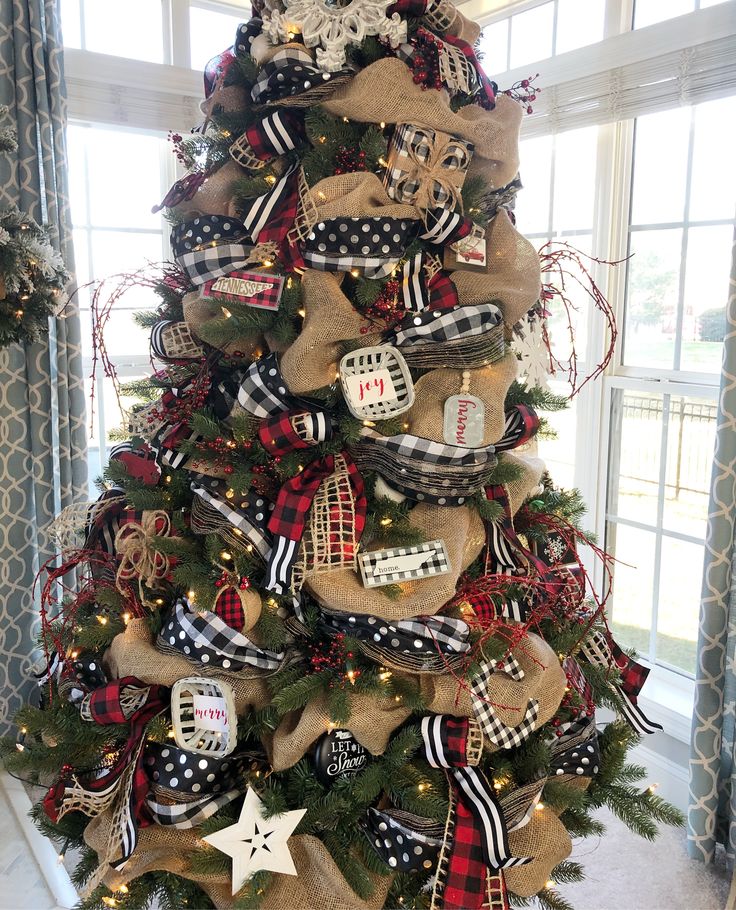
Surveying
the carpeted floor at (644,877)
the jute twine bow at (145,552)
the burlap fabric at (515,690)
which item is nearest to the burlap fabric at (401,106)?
the jute twine bow at (145,552)

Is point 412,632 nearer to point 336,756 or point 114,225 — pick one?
point 336,756

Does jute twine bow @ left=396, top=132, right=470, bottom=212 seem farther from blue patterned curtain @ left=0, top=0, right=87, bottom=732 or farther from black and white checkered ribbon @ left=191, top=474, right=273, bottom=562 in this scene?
blue patterned curtain @ left=0, top=0, right=87, bottom=732

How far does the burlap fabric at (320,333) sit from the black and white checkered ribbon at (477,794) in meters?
0.57

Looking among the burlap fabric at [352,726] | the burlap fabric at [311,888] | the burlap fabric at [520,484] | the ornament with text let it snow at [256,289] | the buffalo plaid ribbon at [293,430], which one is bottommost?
the burlap fabric at [311,888]

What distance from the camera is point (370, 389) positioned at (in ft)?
3.64

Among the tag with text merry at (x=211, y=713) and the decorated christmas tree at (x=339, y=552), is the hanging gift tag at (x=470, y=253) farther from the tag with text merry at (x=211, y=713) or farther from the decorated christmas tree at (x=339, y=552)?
the tag with text merry at (x=211, y=713)

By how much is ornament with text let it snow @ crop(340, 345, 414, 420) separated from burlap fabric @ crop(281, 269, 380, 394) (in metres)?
0.04

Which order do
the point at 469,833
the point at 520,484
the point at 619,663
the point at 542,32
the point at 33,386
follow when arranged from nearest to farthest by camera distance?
the point at 469,833 → the point at 520,484 → the point at 619,663 → the point at 33,386 → the point at 542,32

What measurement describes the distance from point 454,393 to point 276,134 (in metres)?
0.50

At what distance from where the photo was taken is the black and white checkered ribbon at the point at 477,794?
1067 mm

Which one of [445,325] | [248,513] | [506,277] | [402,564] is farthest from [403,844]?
[506,277]

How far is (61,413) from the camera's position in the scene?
2219mm

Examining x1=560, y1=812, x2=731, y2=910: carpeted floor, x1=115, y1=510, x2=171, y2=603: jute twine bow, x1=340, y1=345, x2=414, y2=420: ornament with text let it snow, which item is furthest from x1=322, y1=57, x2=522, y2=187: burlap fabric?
x1=560, y1=812, x2=731, y2=910: carpeted floor

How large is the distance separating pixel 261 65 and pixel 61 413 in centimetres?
138
